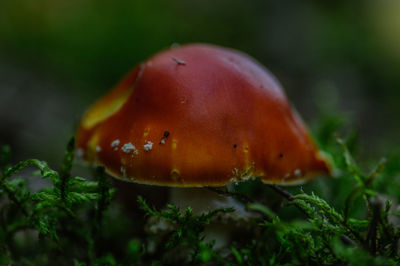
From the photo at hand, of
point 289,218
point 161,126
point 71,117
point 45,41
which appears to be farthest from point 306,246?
point 45,41

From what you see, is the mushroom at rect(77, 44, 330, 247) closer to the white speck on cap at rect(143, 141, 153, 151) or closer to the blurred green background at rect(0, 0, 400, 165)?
the white speck on cap at rect(143, 141, 153, 151)

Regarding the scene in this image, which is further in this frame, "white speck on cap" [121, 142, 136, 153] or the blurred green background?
the blurred green background

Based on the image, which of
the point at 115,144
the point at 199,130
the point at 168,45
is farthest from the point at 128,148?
the point at 168,45

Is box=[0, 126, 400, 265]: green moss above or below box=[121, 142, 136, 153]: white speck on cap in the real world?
A: below

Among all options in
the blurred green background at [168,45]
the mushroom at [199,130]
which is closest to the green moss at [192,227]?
the mushroom at [199,130]

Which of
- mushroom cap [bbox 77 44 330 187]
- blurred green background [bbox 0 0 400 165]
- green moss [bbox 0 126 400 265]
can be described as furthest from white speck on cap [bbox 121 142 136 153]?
blurred green background [bbox 0 0 400 165]

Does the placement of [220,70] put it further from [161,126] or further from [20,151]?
[20,151]

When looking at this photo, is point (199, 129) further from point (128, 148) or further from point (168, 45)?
point (168, 45)

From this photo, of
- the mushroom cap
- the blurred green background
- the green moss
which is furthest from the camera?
the blurred green background
